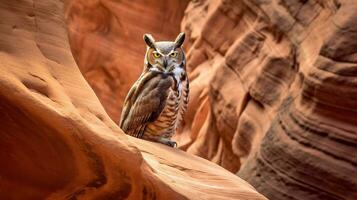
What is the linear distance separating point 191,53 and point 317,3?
8.64 feet

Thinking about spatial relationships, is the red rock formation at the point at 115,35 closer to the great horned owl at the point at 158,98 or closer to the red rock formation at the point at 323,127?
the red rock formation at the point at 323,127

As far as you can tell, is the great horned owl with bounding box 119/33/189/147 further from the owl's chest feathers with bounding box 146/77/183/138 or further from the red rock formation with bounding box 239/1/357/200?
the red rock formation with bounding box 239/1/357/200

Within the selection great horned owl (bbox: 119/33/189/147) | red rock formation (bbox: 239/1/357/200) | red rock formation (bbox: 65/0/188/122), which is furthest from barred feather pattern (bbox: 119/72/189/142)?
red rock formation (bbox: 65/0/188/122)

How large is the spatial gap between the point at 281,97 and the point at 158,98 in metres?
1.45

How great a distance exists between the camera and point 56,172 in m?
2.20

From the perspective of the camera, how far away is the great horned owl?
391 centimetres

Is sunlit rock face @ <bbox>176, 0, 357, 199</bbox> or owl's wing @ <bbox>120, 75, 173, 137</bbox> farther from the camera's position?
sunlit rock face @ <bbox>176, 0, 357, 199</bbox>

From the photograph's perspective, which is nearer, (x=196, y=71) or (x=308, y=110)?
(x=308, y=110)

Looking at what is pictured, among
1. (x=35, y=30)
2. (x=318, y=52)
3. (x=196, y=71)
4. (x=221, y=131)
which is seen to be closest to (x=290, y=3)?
(x=318, y=52)

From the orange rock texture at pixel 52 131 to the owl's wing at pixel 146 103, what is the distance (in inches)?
51.8

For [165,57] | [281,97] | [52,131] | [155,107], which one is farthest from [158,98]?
[52,131]

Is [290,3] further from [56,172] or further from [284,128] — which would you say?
[56,172]

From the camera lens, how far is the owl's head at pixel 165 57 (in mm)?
4020

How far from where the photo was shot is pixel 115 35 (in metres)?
9.04
